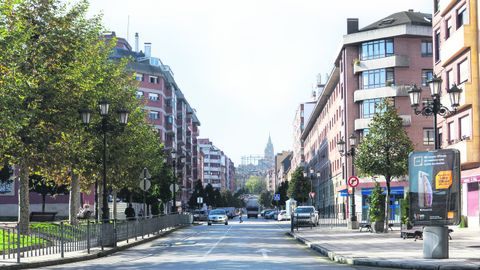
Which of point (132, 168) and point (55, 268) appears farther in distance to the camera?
point (132, 168)

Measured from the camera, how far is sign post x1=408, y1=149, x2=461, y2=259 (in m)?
18.1

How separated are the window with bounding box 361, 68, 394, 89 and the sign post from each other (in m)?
53.0

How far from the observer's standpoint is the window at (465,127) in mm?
40125

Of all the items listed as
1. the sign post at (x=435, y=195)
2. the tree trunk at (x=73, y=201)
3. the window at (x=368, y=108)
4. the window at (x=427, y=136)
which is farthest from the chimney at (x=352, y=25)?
the sign post at (x=435, y=195)

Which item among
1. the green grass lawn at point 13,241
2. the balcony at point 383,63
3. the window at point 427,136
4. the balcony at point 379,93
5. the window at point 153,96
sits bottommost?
the green grass lawn at point 13,241

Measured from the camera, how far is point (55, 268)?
18.8 metres

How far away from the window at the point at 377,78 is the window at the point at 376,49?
165cm

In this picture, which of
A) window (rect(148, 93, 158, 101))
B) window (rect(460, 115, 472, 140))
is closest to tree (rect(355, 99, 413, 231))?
window (rect(460, 115, 472, 140))

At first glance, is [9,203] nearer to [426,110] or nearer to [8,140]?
[8,140]

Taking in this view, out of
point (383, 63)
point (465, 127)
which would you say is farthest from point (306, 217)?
point (383, 63)

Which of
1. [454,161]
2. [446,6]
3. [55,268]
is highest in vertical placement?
[446,6]

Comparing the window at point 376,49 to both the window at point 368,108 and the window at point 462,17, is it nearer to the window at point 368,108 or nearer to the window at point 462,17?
the window at point 368,108

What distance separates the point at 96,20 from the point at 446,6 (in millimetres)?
23203

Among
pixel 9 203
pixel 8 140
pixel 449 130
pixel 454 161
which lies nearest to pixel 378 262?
pixel 454 161
